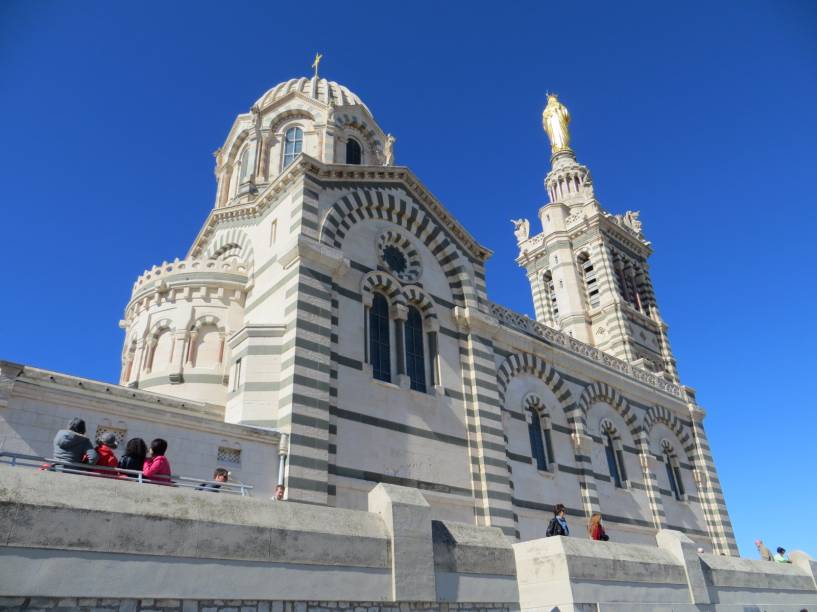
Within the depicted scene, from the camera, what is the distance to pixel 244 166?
85.8 ft

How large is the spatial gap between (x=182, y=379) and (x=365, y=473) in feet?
21.0

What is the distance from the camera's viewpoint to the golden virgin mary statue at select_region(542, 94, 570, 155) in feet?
150

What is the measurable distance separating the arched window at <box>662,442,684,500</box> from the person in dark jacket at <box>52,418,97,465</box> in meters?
25.4

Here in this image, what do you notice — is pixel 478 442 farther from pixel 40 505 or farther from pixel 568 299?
pixel 568 299

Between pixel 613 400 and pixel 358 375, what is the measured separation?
44.1ft

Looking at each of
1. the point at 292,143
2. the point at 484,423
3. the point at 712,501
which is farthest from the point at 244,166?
the point at 712,501

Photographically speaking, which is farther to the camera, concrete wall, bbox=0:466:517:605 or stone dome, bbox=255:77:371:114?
stone dome, bbox=255:77:371:114

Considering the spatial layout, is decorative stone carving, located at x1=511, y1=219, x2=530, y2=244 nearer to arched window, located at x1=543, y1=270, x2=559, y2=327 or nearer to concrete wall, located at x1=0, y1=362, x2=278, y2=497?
arched window, located at x1=543, y1=270, x2=559, y2=327

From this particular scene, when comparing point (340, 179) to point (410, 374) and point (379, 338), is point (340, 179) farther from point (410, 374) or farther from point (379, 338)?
point (410, 374)

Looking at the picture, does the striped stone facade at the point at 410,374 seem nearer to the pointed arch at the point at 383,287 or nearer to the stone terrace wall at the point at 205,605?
the pointed arch at the point at 383,287

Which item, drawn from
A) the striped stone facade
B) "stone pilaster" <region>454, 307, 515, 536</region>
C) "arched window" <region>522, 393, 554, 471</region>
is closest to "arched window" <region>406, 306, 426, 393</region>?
the striped stone facade

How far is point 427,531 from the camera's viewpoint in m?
9.27

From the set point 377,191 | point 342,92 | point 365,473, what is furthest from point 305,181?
point 342,92

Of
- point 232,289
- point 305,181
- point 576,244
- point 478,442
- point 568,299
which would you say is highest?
point 576,244
